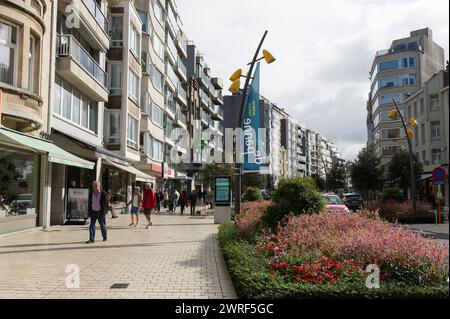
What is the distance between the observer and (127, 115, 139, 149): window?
29798 mm

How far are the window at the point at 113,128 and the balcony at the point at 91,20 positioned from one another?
5.08m

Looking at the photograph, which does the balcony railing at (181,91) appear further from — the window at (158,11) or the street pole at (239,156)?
the street pole at (239,156)

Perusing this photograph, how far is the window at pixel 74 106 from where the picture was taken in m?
19.4

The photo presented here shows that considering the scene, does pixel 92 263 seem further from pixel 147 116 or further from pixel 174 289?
pixel 147 116

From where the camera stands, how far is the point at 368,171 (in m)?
44.6

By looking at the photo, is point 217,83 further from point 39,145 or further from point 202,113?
point 39,145

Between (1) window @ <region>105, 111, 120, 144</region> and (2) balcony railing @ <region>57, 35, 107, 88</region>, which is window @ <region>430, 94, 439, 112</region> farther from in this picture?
(2) balcony railing @ <region>57, 35, 107, 88</region>

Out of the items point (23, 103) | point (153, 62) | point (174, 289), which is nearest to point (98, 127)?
point (23, 103)

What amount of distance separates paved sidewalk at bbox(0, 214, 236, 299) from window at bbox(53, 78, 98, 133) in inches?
280

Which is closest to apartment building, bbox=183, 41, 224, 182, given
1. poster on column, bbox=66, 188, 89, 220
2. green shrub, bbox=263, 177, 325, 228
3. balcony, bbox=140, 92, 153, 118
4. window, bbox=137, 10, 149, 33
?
balcony, bbox=140, 92, 153, 118

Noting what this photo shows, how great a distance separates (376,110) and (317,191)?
237 ft

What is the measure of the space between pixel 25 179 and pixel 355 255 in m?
12.7

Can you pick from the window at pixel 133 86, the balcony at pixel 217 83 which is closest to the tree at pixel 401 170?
the window at pixel 133 86

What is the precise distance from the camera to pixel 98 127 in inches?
970
